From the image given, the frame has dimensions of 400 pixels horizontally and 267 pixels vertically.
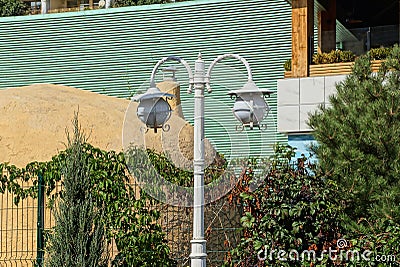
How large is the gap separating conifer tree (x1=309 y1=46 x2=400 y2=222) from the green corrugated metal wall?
9.19 m

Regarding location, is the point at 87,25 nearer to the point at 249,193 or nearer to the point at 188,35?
the point at 188,35

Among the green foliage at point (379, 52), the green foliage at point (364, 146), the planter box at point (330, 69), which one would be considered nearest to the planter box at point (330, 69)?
the planter box at point (330, 69)

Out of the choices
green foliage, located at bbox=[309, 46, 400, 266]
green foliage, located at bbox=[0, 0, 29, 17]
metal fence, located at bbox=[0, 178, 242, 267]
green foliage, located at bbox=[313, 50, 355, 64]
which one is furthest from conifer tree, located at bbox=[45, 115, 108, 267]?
green foliage, located at bbox=[0, 0, 29, 17]

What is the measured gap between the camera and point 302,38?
1529 cm

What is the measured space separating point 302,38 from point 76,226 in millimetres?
7544

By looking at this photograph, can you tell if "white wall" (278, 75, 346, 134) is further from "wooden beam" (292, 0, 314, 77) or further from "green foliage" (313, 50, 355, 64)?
"green foliage" (313, 50, 355, 64)

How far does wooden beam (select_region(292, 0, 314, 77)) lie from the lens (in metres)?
15.3

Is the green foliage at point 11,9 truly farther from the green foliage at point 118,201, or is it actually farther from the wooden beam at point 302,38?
the green foliage at point 118,201

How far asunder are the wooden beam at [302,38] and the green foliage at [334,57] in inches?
7.3

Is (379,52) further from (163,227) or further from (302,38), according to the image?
(163,227)

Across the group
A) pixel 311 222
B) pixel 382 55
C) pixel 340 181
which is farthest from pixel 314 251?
pixel 382 55

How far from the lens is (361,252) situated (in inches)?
370

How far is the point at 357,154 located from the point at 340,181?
0.40 metres

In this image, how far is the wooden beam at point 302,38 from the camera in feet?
50.2
